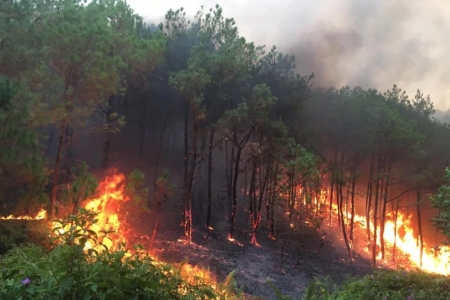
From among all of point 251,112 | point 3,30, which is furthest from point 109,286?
point 251,112

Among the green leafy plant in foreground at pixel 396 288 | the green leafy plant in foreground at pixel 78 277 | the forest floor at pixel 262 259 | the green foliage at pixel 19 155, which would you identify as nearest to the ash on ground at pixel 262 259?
the forest floor at pixel 262 259

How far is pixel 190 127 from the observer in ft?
84.4

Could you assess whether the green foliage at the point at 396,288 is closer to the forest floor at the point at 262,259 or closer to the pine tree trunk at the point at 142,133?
the forest floor at the point at 262,259

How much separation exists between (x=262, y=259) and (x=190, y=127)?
10.8 metres

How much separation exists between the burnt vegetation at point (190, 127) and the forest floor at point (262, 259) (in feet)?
1.07

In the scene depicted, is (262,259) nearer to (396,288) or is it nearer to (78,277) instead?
(396,288)

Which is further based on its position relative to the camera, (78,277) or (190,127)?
(190,127)

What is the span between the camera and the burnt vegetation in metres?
10.8

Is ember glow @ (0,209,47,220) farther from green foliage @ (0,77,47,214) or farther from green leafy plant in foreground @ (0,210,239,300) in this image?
green leafy plant in foreground @ (0,210,239,300)

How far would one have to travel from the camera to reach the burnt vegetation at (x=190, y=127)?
10.8 meters

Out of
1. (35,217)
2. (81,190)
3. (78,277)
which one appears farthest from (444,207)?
(35,217)

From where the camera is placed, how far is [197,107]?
64.3 feet

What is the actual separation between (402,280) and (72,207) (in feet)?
31.5

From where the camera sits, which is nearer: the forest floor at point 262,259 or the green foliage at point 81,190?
the green foliage at point 81,190
